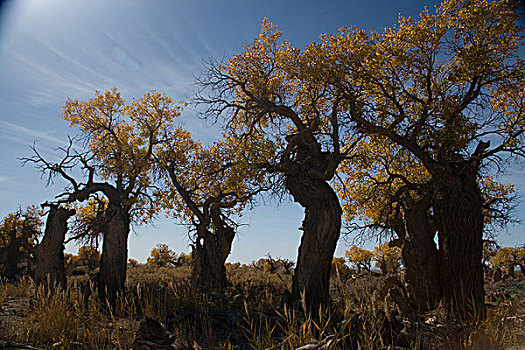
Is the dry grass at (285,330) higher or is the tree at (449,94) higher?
the tree at (449,94)

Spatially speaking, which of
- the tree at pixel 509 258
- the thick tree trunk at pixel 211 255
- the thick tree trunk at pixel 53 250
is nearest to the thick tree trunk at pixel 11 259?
the thick tree trunk at pixel 53 250

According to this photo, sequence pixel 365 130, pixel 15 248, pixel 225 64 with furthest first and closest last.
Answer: pixel 15 248 → pixel 225 64 → pixel 365 130

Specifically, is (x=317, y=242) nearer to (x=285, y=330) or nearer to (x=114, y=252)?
(x=285, y=330)

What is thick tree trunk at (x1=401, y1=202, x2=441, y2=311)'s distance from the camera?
10.6m

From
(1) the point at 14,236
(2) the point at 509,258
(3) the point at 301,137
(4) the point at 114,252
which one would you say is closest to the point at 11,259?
(1) the point at 14,236

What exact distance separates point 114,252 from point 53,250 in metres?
2.20

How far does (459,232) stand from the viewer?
9789mm

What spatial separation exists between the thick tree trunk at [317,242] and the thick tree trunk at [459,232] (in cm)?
340

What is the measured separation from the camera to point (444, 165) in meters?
10.2

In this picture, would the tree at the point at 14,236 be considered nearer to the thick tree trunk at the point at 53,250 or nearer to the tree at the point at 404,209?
the thick tree trunk at the point at 53,250

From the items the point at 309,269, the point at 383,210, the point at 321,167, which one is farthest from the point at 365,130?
the point at 309,269

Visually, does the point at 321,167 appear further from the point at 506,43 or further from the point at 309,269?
the point at 506,43

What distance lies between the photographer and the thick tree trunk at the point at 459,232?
9.52 metres

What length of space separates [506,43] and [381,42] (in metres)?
3.49
